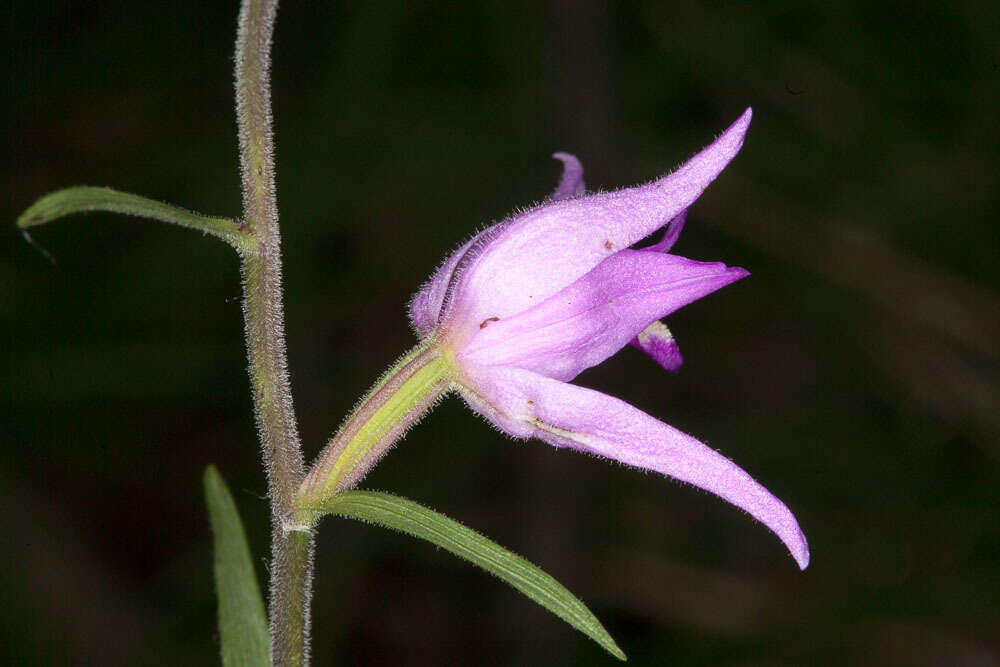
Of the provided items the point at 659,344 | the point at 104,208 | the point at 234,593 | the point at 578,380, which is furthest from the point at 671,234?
the point at 578,380

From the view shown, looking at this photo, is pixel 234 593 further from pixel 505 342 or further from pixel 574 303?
pixel 574 303

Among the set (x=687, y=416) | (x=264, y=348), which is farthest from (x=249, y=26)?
(x=687, y=416)

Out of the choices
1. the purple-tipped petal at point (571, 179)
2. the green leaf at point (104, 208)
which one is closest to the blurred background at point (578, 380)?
the purple-tipped petal at point (571, 179)

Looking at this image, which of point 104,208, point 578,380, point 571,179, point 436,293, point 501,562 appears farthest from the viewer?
point 578,380

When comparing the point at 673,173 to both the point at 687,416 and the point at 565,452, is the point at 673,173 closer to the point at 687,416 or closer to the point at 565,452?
the point at 565,452

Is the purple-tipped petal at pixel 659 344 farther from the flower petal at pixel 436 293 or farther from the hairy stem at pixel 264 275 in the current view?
the hairy stem at pixel 264 275

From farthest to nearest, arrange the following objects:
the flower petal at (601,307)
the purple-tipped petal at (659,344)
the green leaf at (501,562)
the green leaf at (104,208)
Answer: the purple-tipped petal at (659,344) → the flower petal at (601,307) → the green leaf at (501,562) → the green leaf at (104,208)

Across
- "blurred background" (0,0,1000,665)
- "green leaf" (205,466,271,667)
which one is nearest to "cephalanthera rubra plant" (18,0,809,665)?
"green leaf" (205,466,271,667)
